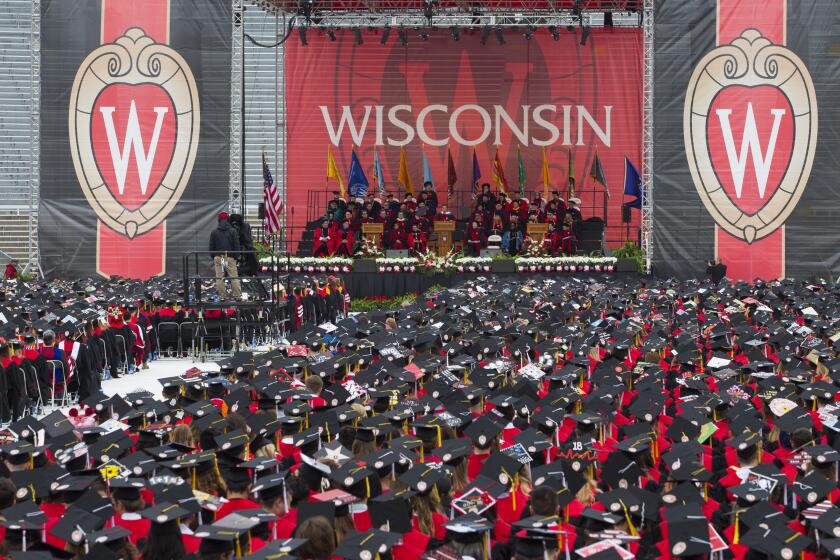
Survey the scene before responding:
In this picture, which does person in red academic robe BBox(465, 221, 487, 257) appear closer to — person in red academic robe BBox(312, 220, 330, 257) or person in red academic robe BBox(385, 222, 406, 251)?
person in red academic robe BBox(385, 222, 406, 251)

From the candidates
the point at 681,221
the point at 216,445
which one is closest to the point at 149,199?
the point at 681,221

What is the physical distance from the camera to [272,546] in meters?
5.38

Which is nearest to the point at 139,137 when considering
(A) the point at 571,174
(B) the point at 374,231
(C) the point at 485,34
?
(B) the point at 374,231

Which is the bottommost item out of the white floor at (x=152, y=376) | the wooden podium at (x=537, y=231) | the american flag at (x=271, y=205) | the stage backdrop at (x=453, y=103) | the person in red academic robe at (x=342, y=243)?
the white floor at (x=152, y=376)

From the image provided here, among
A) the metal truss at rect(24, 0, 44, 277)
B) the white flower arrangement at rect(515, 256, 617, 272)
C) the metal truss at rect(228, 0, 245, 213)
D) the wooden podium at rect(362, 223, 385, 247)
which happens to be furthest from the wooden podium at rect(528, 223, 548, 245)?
the metal truss at rect(24, 0, 44, 277)

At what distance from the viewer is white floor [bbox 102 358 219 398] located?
584 inches

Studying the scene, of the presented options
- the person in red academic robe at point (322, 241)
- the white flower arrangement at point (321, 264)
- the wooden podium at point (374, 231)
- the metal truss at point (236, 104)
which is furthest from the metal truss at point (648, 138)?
the metal truss at point (236, 104)

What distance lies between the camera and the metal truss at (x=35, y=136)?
2772 centimetres

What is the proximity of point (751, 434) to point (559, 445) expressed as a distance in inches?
51.6

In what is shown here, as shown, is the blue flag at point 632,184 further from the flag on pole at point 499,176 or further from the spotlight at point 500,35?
the spotlight at point 500,35

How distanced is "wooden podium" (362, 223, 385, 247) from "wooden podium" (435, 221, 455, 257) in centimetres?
145

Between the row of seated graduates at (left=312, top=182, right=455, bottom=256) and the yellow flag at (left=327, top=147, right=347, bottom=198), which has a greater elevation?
the yellow flag at (left=327, top=147, right=347, bottom=198)

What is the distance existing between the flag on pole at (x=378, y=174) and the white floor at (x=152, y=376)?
14193mm

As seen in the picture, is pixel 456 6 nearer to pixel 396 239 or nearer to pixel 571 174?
pixel 571 174
